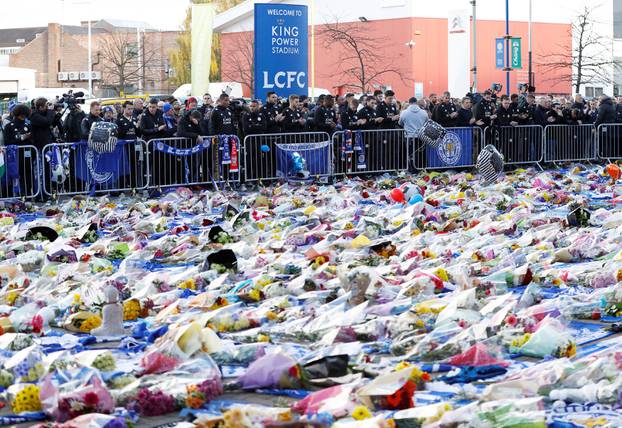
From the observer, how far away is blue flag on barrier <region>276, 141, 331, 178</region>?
22.2 m

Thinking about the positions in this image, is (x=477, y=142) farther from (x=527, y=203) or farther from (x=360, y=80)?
(x=360, y=80)

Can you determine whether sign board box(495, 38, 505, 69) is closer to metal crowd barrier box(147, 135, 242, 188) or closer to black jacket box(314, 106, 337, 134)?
black jacket box(314, 106, 337, 134)

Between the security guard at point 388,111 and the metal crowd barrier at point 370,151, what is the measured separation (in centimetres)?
21

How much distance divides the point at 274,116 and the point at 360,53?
123 ft

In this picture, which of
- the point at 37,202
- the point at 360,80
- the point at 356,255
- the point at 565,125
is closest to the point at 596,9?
the point at 360,80

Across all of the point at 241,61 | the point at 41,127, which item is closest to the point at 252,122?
the point at 41,127

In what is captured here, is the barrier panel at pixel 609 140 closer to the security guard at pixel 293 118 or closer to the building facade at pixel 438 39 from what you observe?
the security guard at pixel 293 118

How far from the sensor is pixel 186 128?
837 inches

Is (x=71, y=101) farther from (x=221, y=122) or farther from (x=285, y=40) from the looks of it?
(x=285, y=40)

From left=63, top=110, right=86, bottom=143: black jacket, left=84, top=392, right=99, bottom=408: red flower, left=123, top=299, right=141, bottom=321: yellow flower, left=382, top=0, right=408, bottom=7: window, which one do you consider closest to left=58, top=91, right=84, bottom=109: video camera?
left=63, top=110, right=86, bottom=143: black jacket

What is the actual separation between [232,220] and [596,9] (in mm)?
52783

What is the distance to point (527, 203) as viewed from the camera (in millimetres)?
16344

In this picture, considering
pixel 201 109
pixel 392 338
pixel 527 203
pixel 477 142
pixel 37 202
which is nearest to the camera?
pixel 392 338

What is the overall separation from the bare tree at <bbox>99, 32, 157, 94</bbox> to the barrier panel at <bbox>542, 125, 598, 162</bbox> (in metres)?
63.6
